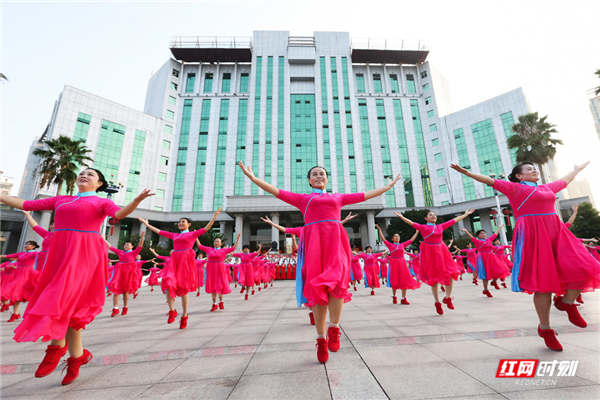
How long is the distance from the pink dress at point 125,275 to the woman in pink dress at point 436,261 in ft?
25.5

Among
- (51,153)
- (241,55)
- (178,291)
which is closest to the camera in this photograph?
(178,291)

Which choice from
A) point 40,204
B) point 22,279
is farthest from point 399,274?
point 22,279

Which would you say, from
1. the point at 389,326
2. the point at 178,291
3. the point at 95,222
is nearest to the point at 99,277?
the point at 95,222

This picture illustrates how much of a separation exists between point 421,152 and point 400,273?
4636 cm

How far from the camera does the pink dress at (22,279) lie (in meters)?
7.62

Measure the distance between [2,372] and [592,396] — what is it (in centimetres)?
548

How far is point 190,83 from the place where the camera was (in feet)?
174

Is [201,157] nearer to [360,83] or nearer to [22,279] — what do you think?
[360,83]

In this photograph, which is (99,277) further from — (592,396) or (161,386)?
(592,396)

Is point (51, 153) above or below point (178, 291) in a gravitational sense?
above

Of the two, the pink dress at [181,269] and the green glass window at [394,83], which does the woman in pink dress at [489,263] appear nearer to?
the pink dress at [181,269]

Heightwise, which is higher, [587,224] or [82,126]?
[82,126]

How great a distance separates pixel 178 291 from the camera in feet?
18.7

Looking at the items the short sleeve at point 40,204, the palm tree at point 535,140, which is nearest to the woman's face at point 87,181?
the short sleeve at point 40,204
